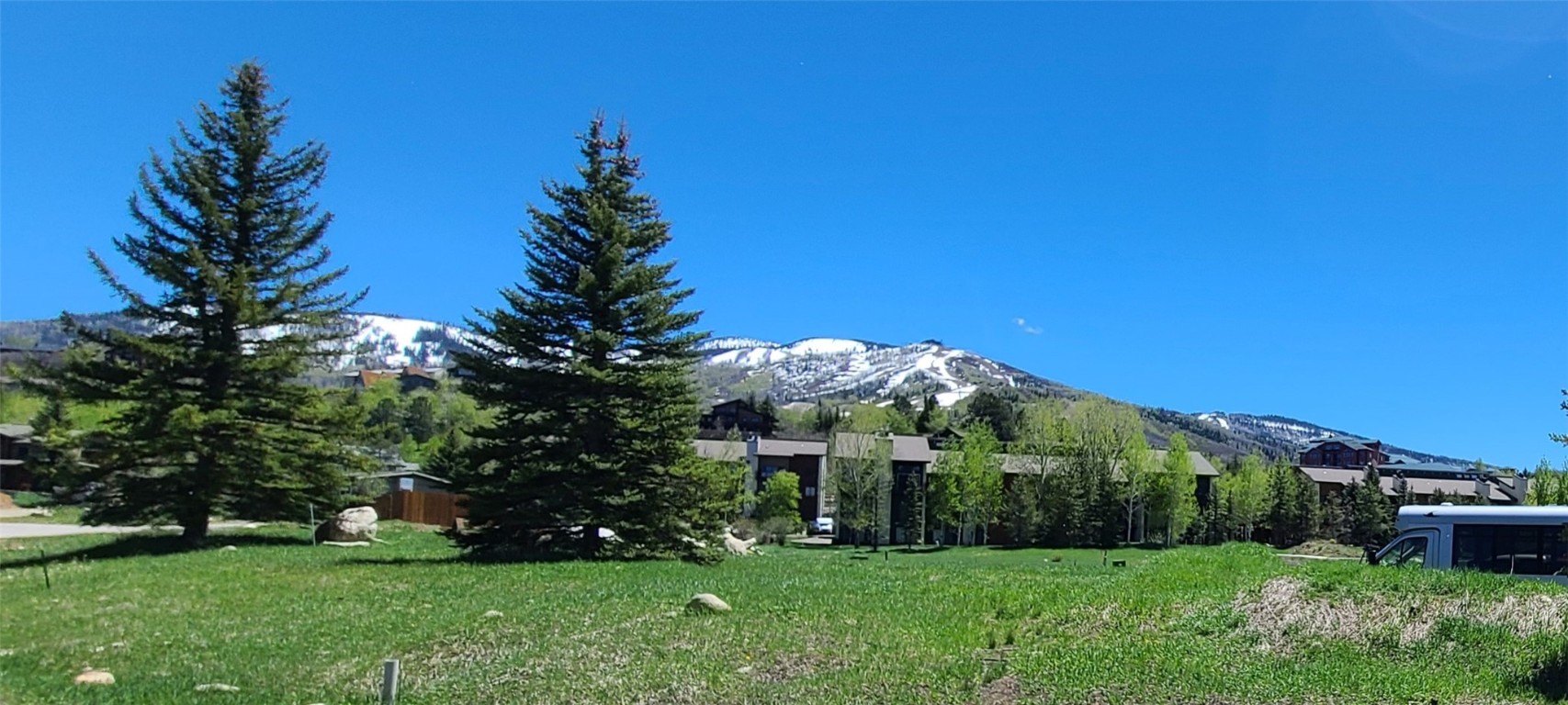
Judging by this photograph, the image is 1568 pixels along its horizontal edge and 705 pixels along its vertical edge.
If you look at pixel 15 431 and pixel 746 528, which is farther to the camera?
pixel 15 431

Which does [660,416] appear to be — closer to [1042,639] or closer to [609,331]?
[609,331]

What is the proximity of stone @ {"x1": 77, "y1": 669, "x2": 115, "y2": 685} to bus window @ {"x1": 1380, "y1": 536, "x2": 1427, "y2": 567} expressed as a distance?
1958cm

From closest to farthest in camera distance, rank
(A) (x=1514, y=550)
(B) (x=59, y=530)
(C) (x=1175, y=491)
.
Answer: (A) (x=1514, y=550) → (B) (x=59, y=530) → (C) (x=1175, y=491)

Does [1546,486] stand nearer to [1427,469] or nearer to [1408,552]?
[1408,552]

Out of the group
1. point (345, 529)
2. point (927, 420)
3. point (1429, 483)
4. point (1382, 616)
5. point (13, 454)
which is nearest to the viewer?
point (1382, 616)

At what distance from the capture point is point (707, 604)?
40.4 ft

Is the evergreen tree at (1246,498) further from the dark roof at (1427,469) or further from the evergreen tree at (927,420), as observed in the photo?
the dark roof at (1427,469)

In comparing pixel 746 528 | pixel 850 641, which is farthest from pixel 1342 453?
pixel 850 641

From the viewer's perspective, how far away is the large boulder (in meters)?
27.7

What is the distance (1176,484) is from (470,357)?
174 feet

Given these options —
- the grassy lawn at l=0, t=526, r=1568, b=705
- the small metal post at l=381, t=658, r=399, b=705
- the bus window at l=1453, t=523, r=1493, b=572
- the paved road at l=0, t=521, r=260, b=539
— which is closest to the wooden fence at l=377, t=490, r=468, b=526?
the paved road at l=0, t=521, r=260, b=539

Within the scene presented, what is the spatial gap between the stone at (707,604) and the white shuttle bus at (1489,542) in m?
13.1

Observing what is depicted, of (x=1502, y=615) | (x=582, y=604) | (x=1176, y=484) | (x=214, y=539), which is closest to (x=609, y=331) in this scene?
(x=582, y=604)

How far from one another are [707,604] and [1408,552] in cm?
1413
